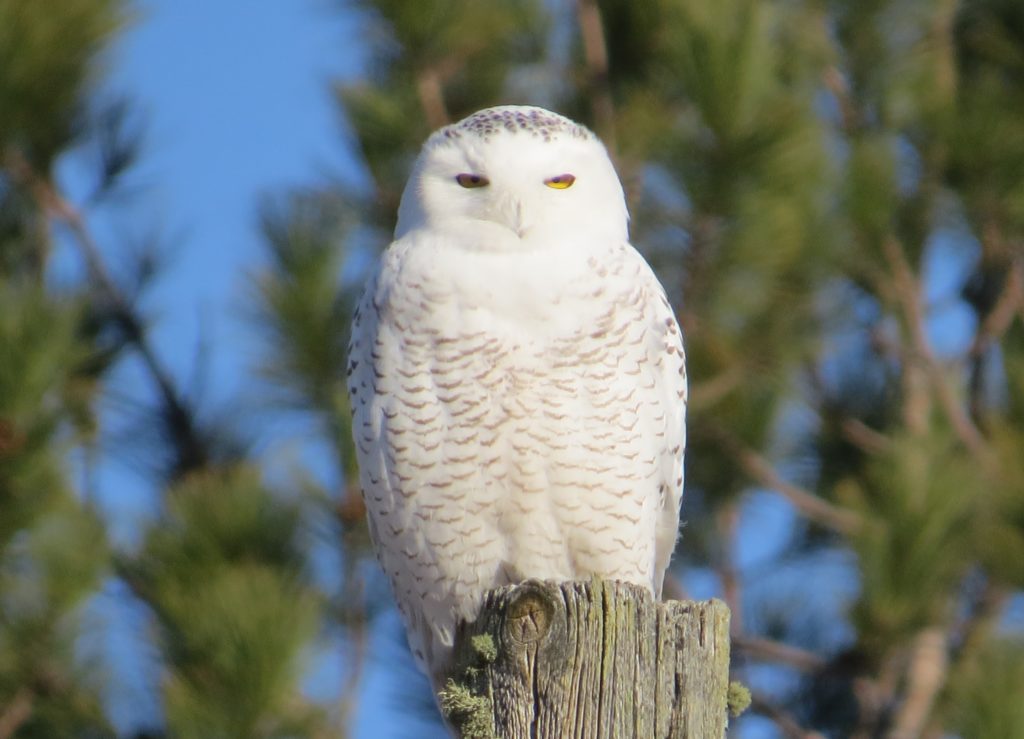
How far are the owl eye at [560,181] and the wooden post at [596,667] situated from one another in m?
1.24

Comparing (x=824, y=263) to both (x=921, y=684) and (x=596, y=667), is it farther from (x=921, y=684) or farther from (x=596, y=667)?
(x=596, y=667)

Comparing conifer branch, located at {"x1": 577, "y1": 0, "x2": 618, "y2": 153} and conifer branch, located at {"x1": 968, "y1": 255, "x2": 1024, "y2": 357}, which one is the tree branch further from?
conifer branch, located at {"x1": 577, "y1": 0, "x2": 618, "y2": 153}

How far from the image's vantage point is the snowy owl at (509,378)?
338 cm

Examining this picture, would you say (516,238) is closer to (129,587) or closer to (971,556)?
(129,587)

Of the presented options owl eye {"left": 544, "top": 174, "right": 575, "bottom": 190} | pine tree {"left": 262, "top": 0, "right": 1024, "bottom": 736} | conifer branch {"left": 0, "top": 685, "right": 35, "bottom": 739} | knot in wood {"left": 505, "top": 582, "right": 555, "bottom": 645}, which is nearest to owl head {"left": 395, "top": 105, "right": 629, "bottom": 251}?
owl eye {"left": 544, "top": 174, "right": 575, "bottom": 190}

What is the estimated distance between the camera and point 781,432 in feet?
22.6

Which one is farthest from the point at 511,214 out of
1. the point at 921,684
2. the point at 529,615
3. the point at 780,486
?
the point at 921,684

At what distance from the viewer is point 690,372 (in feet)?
19.0

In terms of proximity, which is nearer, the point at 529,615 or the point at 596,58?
the point at 529,615

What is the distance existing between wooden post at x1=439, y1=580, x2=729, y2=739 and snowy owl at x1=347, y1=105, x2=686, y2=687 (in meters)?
0.85

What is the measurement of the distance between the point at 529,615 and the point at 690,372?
335 centimetres

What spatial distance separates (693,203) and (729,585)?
2.21 metres

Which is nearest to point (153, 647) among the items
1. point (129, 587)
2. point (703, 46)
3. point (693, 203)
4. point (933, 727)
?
point (129, 587)

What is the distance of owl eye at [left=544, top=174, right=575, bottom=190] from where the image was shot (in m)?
3.57
